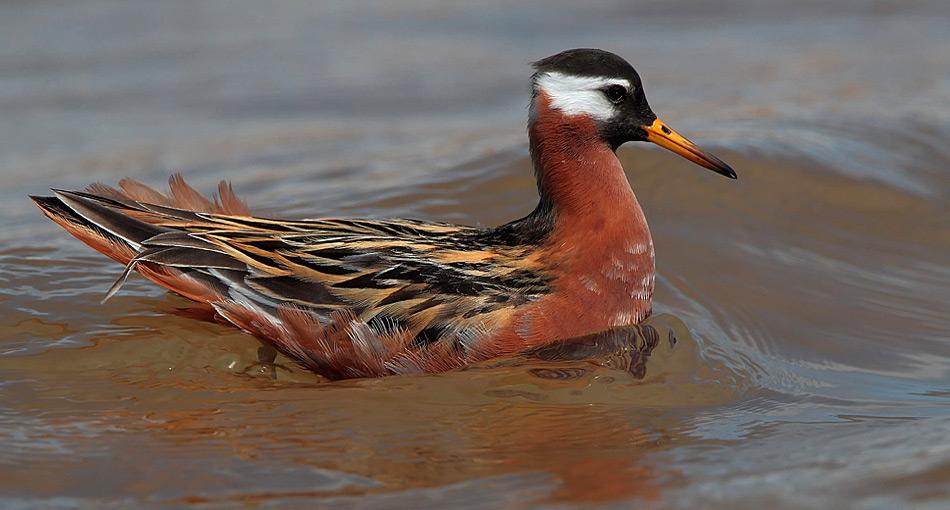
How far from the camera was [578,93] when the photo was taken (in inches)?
295

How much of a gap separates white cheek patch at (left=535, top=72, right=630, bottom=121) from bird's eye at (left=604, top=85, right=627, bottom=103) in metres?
0.02

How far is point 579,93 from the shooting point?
24.6 feet

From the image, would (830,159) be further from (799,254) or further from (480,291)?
(480,291)

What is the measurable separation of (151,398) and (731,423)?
9.42 ft

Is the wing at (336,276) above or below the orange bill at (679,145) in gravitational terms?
below

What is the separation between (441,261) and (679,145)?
1.54 metres

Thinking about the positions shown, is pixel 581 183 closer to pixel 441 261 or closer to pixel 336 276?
pixel 441 261

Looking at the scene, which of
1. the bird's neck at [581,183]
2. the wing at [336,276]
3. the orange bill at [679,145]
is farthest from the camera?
the orange bill at [679,145]

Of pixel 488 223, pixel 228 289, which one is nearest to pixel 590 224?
pixel 228 289

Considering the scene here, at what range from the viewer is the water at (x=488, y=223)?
6.05 meters

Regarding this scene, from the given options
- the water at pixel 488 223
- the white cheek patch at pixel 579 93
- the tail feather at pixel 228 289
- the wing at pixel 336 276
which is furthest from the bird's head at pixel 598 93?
the tail feather at pixel 228 289

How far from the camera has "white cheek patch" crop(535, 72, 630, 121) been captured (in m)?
7.48

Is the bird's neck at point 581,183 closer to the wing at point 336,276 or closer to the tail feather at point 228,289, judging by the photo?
the wing at point 336,276

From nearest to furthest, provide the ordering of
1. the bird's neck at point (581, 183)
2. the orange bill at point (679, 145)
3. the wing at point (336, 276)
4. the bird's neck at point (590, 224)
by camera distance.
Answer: the wing at point (336, 276), the bird's neck at point (590, 224), the bird's neck at point (581, 183), the orange bill at point (679, 145)
